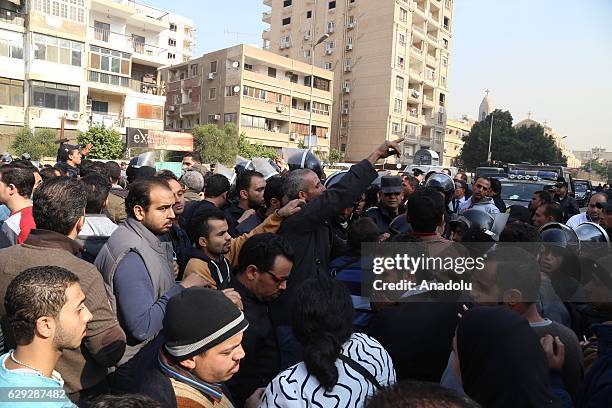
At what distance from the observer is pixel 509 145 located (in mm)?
43625

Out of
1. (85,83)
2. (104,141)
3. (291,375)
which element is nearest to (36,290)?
(291,375)

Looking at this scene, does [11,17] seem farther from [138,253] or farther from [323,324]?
[323,324]

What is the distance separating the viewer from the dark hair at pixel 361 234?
306cm

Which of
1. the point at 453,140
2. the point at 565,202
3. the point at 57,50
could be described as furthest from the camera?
the point at 453,140

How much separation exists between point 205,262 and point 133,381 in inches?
53.4

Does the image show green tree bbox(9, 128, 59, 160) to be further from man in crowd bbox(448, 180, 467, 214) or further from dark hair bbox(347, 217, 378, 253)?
dark hair bbox(347, 217, 378, 253)

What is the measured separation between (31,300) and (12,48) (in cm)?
2916

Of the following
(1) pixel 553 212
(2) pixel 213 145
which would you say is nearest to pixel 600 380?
(1) pixel 553 212

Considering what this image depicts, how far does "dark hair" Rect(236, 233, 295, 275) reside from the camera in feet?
8.22

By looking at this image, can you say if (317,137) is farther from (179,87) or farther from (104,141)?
(104,141)

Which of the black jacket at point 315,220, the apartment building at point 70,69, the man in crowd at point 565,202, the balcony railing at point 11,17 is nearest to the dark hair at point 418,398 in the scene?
the black jacket at point 315,220

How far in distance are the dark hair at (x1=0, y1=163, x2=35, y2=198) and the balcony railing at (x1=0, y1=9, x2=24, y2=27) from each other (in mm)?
26926

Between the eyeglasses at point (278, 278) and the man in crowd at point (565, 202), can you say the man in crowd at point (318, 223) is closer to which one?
the eyeglasses at point (278, 278)

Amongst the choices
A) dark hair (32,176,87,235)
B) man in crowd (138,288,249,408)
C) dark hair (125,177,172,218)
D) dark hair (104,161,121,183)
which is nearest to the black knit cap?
man in crowd (138,288,249,408)
